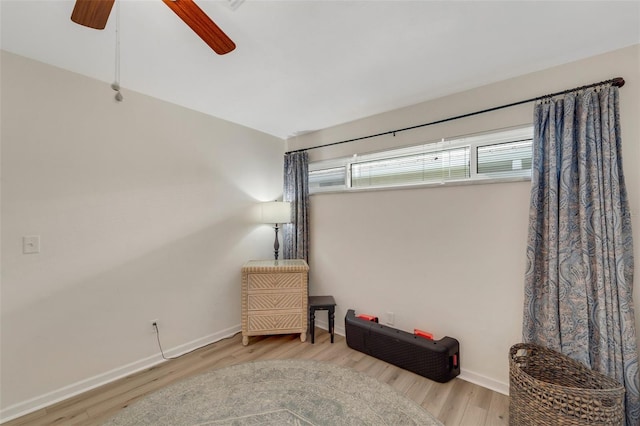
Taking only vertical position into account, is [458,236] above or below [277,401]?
above

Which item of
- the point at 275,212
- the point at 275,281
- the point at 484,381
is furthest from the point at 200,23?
the point at 484,381

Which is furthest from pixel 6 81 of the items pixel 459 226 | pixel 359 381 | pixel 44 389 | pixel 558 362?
pixel 558 362

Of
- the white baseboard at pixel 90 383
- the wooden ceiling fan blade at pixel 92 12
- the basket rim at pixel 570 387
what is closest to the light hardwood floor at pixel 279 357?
the white baseboard at pixel 90 383

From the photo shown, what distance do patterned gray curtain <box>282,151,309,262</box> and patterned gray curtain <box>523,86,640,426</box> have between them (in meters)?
2.13

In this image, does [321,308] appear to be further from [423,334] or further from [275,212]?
[275,212]

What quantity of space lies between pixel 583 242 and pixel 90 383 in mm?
3579

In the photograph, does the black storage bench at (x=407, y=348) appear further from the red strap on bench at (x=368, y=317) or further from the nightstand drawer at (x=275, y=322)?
the nightstand drawer at (x=275, y=322)

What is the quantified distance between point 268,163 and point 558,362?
3.17m

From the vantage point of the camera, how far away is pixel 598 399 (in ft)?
4.20

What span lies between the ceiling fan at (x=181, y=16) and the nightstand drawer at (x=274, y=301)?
2183mm

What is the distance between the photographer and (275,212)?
118 inches

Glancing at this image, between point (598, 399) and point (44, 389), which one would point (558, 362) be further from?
point (44, 389)

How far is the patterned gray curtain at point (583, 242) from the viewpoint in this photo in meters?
1.51

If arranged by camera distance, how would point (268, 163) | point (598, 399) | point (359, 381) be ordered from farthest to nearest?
point (268, 163)
point (359, 381)
point (598, 399)
